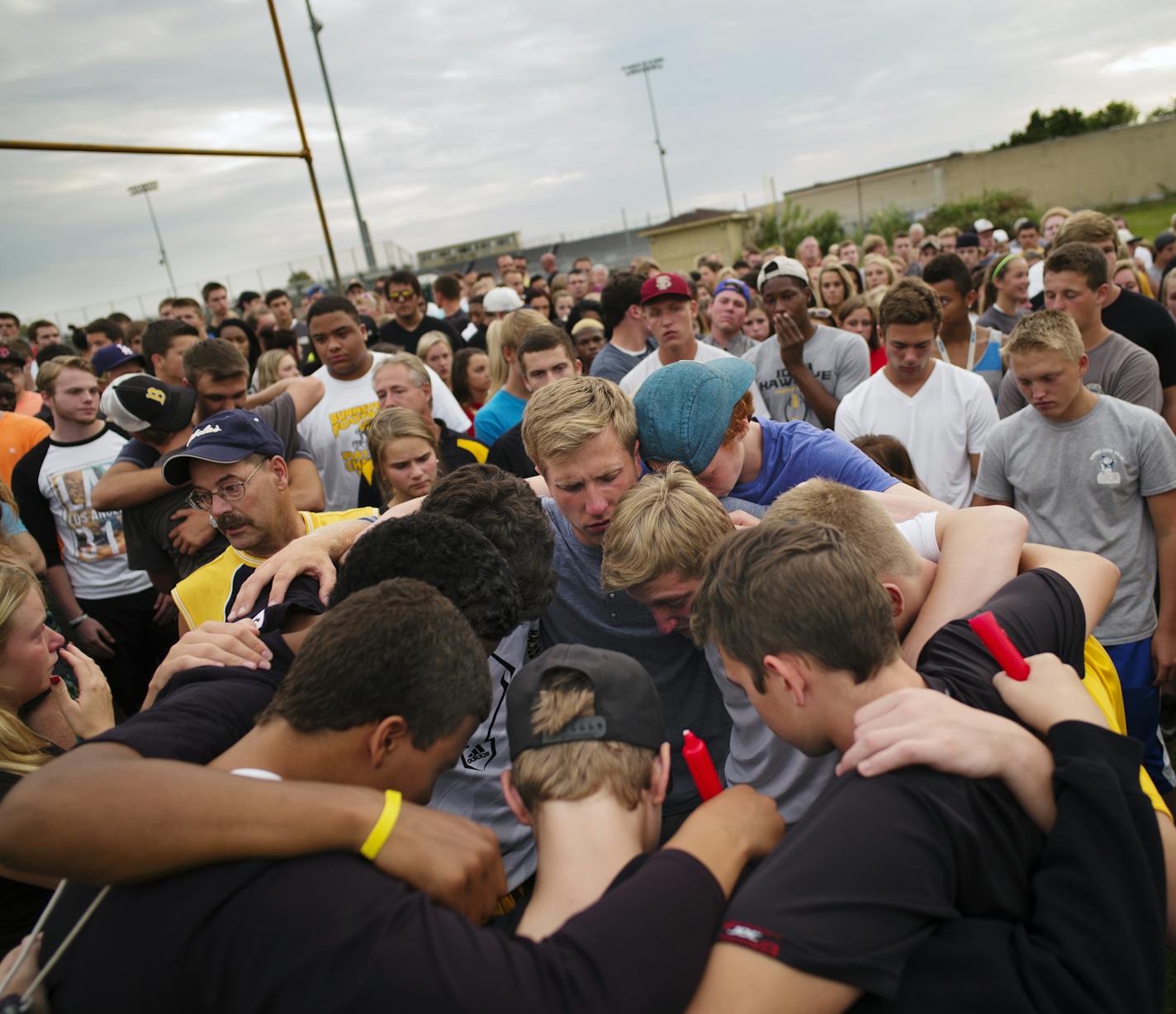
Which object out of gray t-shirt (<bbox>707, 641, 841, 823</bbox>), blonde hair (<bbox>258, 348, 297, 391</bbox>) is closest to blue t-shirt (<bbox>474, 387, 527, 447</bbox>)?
blonde hair (<bbox>258, 348, 297, 391</bbox>)

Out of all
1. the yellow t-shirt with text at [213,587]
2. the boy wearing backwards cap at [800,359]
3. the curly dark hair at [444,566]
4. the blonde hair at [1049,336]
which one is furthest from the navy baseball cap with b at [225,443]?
the boy wearing backwards cap at [800,359]

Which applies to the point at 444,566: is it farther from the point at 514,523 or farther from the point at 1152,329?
the point at 1152,329

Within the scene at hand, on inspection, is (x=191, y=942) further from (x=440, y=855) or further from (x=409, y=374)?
(x=409, y=374)

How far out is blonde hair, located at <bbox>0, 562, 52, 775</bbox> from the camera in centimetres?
232

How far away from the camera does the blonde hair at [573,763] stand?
1650mm

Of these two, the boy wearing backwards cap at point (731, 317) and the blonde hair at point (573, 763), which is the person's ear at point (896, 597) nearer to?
the blonde hair at point (573, 763)

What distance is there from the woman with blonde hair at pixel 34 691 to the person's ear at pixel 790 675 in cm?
212

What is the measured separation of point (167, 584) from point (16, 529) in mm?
1318

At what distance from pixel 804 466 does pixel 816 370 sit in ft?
9.80

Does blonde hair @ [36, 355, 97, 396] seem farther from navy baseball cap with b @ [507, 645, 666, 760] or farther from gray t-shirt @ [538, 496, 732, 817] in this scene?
navy baseball cap with b @ [507, 645, 666, 760]

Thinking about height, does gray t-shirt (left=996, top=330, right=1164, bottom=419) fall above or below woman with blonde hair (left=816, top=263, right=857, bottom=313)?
below

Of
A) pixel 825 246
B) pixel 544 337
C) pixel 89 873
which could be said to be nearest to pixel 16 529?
pixel 544 337

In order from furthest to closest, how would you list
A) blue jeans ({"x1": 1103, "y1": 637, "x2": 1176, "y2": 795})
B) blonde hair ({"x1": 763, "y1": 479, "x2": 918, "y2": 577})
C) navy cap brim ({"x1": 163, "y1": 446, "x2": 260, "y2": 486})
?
blue jeans ({"x1": 1103, "y1": 637, "x2": 1176, "y2": 795}) → navy cap brim ({"x1": 163, "y1": 446, "x2": 260, "y2": 486}) → blonde hair ({"x1": 763, "y1": 479, "x2": 918, "y2": 577})

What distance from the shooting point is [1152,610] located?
13.2 feet
